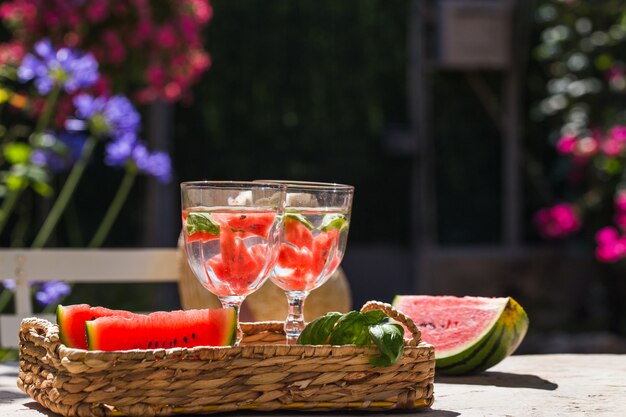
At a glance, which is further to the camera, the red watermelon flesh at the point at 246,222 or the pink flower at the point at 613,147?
the pink flower at the point at 613,147

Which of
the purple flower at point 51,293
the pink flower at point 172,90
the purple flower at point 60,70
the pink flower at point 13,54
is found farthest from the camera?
the pink flower at point 172,90

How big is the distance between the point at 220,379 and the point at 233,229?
0.81ft

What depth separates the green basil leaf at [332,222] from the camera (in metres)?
1.83

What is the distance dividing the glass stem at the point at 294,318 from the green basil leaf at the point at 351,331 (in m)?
0.12

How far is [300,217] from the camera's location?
1827 mm

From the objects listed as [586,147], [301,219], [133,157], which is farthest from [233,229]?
[586,147]

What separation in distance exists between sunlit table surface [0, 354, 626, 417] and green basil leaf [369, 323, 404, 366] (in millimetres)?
93

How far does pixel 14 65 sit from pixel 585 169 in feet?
12.0

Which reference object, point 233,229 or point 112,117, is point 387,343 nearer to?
point 233,229

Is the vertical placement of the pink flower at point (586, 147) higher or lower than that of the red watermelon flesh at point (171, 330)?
higher

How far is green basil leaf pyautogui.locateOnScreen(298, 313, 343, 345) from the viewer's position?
174 centimetres

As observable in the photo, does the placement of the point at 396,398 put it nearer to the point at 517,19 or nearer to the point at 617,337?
the point at 617,337

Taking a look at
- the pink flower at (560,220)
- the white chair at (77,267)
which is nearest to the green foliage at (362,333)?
the white chair at (77,267)

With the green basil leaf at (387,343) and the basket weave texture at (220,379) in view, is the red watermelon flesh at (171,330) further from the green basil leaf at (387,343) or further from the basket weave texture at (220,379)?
the green basil leaf at (387,343)
